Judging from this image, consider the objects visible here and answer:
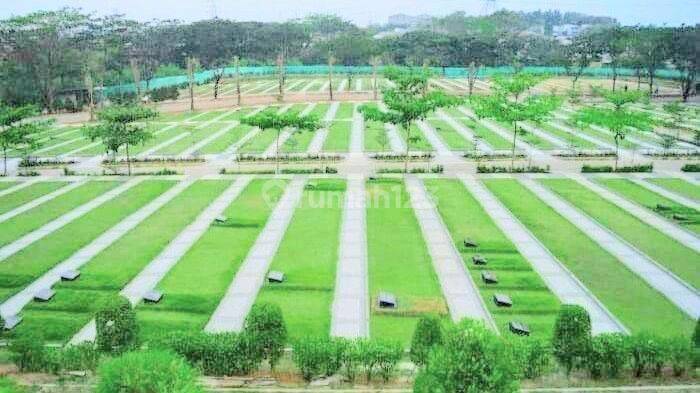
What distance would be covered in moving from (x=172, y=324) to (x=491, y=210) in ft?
66.4

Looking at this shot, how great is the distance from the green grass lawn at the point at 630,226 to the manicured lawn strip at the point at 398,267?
10.2 m

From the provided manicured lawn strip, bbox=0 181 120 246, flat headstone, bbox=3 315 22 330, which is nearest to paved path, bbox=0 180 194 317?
flat headstone, bbox=3 315 22 330

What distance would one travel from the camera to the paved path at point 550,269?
75.3ft

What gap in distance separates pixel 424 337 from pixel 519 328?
16.8 ft

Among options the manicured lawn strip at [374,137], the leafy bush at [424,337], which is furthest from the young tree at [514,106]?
the leafy bush at [424,337]

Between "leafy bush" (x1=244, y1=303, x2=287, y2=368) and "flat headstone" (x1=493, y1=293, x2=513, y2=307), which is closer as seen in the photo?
"leafy bush" (x1=244, y1=303, x2=287, y2=368)

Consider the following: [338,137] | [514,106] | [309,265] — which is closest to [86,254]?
[309,265]

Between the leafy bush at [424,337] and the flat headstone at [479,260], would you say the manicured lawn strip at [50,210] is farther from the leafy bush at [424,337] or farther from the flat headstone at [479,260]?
the leafy bush at [424,337]

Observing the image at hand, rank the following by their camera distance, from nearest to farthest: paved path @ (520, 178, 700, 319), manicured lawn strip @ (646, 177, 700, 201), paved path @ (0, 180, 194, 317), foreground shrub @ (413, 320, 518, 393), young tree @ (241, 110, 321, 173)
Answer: foreground shrub @ (413, 320, 518, 393) → paved path @ (0, 180, 194, 317) → paved path @ (520, 178, 700, 319) → manicured lawn strip @ (646, 177, 700, 201) → young tree @ (241, 110, 321, 173)

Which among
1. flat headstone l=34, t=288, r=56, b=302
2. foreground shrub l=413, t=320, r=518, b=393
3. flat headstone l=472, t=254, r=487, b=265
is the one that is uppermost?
foreground shrub l=413, t=320, r=518, b=393

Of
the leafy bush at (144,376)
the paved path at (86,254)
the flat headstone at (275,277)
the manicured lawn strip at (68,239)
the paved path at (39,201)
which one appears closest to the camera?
the leafy bush at (144,376)

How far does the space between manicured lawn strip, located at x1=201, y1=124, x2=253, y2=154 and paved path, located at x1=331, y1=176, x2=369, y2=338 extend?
1949cm

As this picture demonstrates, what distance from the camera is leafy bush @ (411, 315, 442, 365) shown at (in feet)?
58.1

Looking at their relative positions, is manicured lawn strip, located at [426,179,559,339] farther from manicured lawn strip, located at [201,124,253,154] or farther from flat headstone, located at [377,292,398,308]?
manicured lawn strip, located at [201,124,253,154]
